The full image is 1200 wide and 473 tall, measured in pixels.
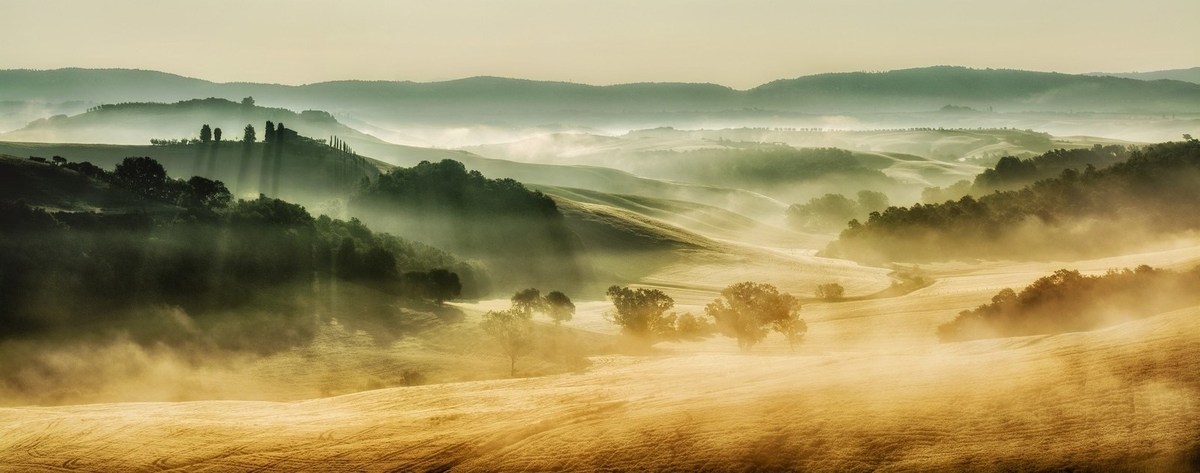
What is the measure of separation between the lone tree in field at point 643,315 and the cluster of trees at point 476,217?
3781cm

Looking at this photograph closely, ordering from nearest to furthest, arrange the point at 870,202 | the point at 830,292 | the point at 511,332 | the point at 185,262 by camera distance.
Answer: the point at 511,332 → the point at 185,262 → the point at 830,292 → the point at 870,202

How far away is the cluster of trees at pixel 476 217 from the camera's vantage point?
110625 mm

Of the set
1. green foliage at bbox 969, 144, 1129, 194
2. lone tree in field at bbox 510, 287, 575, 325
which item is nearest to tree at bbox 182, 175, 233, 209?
lone tree in field at bbox 510, 287, 575, 325

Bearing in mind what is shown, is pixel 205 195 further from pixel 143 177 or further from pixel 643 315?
pixel 643 315

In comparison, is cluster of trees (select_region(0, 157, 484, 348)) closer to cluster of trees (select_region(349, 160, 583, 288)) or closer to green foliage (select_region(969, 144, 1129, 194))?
cluster of trees (select_region(349, 160, 583, 288))

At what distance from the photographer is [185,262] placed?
66.8 meters

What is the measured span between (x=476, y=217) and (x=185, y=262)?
57501 mm

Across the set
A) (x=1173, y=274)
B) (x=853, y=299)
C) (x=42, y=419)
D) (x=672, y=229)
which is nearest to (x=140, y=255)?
(x=42, y=419)

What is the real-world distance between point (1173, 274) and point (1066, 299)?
4.48m

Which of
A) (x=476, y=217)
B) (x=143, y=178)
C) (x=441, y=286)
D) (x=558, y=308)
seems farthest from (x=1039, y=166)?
(x=143, y=178)

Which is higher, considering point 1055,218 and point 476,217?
point 1055,218

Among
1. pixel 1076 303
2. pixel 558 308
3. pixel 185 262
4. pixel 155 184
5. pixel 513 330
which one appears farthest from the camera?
pixel 155 184

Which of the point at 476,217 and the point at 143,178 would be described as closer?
the point at 143,178

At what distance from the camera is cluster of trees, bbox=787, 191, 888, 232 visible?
175m
